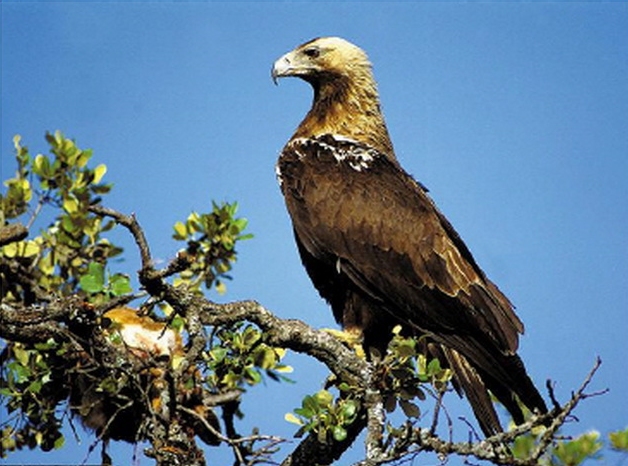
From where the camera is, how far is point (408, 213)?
6.47m

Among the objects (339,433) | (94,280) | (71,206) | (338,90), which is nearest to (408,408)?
(339,433)

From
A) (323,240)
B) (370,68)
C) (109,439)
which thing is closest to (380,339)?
(323,240)

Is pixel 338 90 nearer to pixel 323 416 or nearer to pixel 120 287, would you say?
pixel 120 287

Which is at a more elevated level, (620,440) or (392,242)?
(392,242)

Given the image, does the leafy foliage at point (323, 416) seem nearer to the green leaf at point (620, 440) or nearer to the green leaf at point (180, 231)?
the green leaf at point (620, 440)

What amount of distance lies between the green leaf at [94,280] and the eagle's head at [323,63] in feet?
10.2

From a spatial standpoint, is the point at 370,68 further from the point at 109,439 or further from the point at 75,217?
the point at 109,439

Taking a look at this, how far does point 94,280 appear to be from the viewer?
508 centimetres

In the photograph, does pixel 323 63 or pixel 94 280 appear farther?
pixel 323 63

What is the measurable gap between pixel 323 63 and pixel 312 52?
0.41 feet

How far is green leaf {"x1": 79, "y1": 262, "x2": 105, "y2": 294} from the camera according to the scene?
16.5 feet

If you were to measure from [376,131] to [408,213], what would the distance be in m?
1.22

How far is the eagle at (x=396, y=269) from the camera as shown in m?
5.80

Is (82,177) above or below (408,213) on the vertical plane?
above
